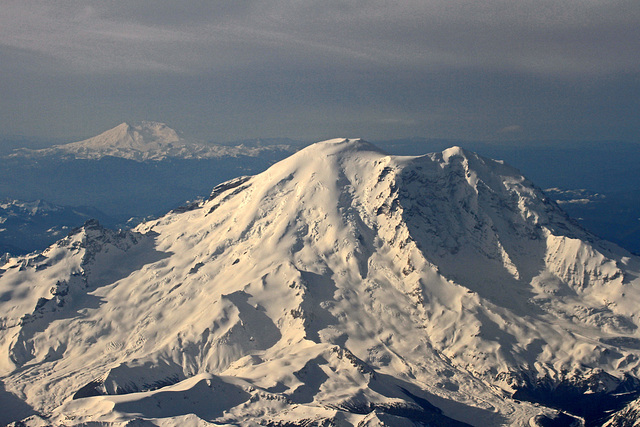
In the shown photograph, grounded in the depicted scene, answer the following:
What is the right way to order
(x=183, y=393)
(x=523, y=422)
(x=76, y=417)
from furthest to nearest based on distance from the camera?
(x=523, y=422) → (x=183, y=393) → (x=76, y=417)

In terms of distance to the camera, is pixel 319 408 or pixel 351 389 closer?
pixel 319 408

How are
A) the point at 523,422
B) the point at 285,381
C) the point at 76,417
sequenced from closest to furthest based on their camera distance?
the point at 76,417 → the point at 285,381 → the point at 523,422

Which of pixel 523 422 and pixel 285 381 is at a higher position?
pixel 285 381

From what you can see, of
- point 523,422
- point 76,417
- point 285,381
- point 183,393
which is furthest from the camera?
point 523,422

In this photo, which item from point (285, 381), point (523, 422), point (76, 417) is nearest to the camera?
point (76, 417)

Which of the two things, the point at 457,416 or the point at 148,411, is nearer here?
the point at 148,411

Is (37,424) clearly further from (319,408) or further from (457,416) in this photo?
(457,416)

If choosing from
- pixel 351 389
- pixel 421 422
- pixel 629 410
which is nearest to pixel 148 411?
pixel 351 389

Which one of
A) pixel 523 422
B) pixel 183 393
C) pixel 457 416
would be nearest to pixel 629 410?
pixel 523 422

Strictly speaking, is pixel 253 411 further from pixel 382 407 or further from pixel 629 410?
pixel 629 410
